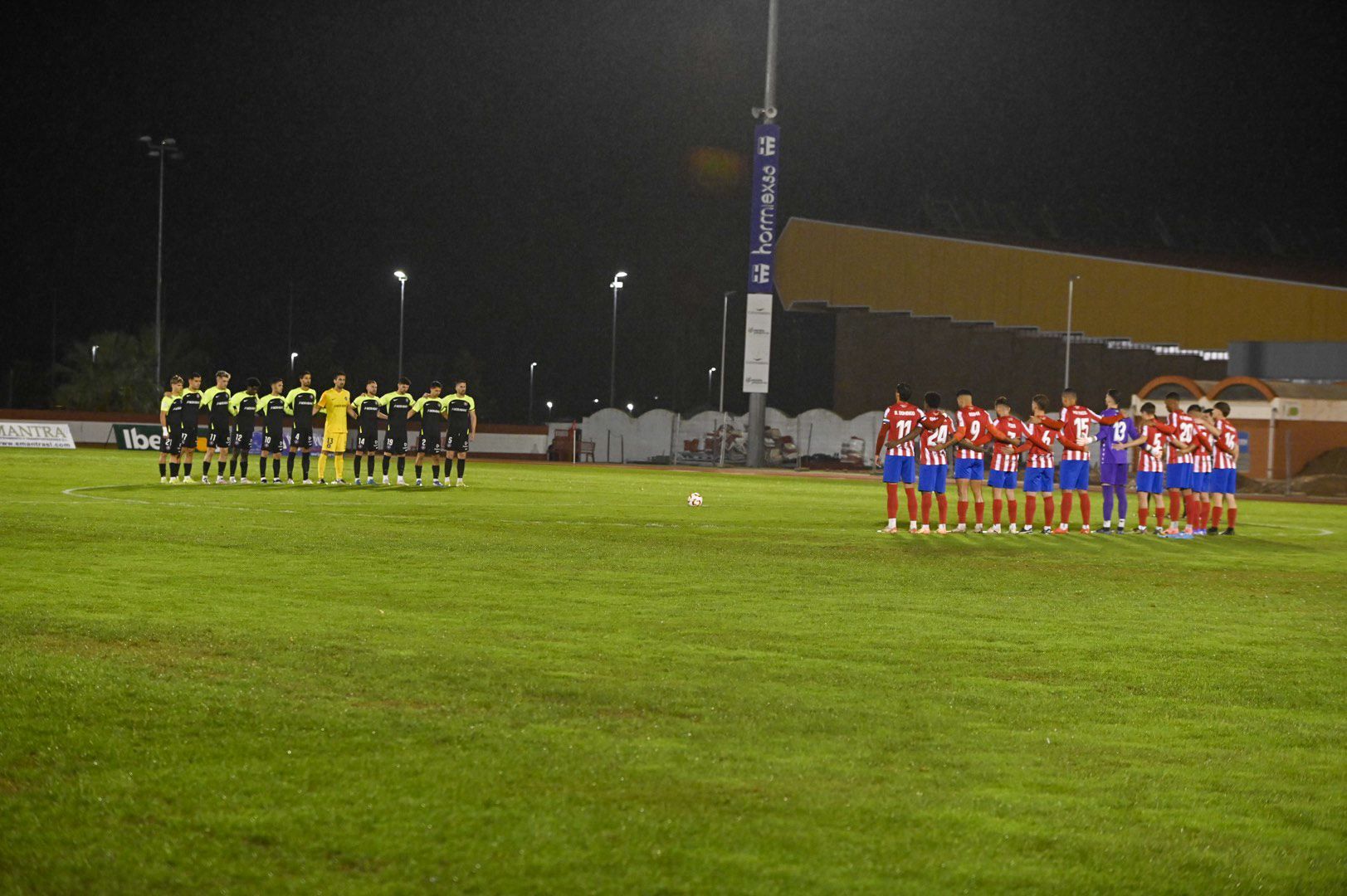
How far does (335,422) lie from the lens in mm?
29797

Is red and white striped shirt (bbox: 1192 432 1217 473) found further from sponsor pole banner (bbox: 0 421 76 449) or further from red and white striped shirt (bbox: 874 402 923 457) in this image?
sponsor pole banner (bbox: 0 421 76 449)

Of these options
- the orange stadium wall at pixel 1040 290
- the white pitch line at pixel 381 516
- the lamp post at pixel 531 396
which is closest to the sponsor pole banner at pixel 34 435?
the white pitch line at pixel 381 516

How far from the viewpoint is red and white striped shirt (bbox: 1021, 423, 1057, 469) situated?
21672 mm

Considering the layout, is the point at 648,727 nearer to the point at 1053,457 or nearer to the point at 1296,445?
the point at 1053,457

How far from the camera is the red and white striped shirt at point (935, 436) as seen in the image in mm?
20406

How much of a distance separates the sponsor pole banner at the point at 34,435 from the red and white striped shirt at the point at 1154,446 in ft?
119

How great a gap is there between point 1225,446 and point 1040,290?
38.8 metres

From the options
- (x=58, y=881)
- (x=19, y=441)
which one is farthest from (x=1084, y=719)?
(x=19, y=441)

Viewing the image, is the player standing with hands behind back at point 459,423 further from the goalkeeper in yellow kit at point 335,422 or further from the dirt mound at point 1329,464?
the dirt mound at point 1329,464

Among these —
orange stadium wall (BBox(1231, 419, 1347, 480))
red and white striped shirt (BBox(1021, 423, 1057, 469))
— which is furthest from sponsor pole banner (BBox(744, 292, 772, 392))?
red and white striped shirt (BBox(1021, 423, 1057, 469))

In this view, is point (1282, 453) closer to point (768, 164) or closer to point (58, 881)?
point (768, 164)

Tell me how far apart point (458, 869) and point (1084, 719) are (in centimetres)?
396

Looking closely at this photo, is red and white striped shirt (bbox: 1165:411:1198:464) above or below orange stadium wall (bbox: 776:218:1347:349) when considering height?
below

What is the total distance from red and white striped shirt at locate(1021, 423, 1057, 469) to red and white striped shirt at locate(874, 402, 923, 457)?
85.9 inches
